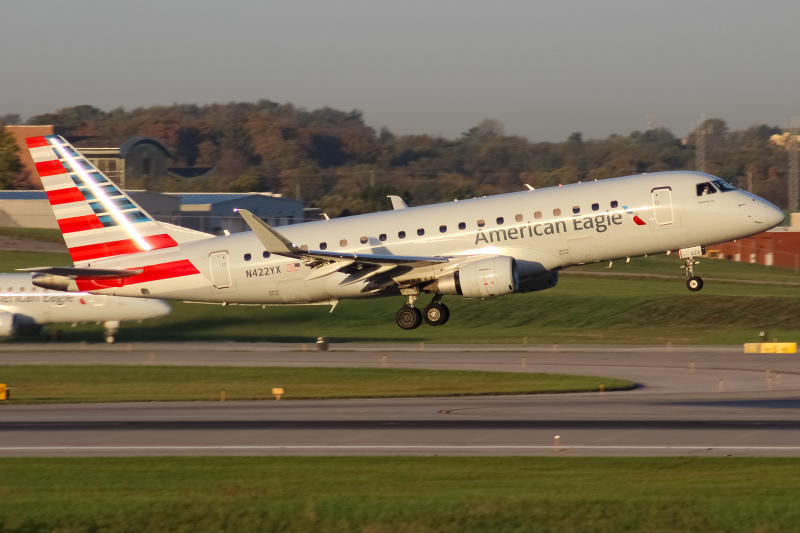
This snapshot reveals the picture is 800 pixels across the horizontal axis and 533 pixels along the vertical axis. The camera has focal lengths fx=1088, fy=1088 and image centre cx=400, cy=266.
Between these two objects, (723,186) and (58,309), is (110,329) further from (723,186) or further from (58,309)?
(723,186)

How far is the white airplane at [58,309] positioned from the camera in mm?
69188

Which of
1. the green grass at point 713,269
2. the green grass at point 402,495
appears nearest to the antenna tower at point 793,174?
the green grass at point 713,269

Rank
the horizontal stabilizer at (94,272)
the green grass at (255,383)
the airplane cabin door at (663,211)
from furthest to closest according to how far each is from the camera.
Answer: the green grass at (255,383), the horizontal stabilizer at (94,272), the airplane cabin door at (663,211)

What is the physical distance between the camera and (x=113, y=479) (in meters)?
27.6

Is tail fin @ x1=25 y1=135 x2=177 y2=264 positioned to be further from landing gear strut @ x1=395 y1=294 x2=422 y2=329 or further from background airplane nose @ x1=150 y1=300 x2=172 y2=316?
background airplane nose @ x1=150 y1=300 x2=172 y2=316

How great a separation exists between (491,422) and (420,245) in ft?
22.4

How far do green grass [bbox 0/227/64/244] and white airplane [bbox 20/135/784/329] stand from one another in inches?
2939

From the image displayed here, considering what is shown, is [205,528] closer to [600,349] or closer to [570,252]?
[570,252]

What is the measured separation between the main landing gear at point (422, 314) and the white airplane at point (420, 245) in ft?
0.19

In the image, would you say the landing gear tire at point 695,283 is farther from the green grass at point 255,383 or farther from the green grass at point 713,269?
the green grass at point 713,269

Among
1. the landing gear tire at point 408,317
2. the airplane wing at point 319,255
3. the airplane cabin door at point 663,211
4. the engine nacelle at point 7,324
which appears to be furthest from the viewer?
the engine nacelle at point 7,324

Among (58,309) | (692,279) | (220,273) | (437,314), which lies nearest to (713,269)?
(58,309)

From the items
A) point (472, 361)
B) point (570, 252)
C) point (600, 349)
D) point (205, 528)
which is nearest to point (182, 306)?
point (472, 361)

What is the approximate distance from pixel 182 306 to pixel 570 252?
39402 mm
